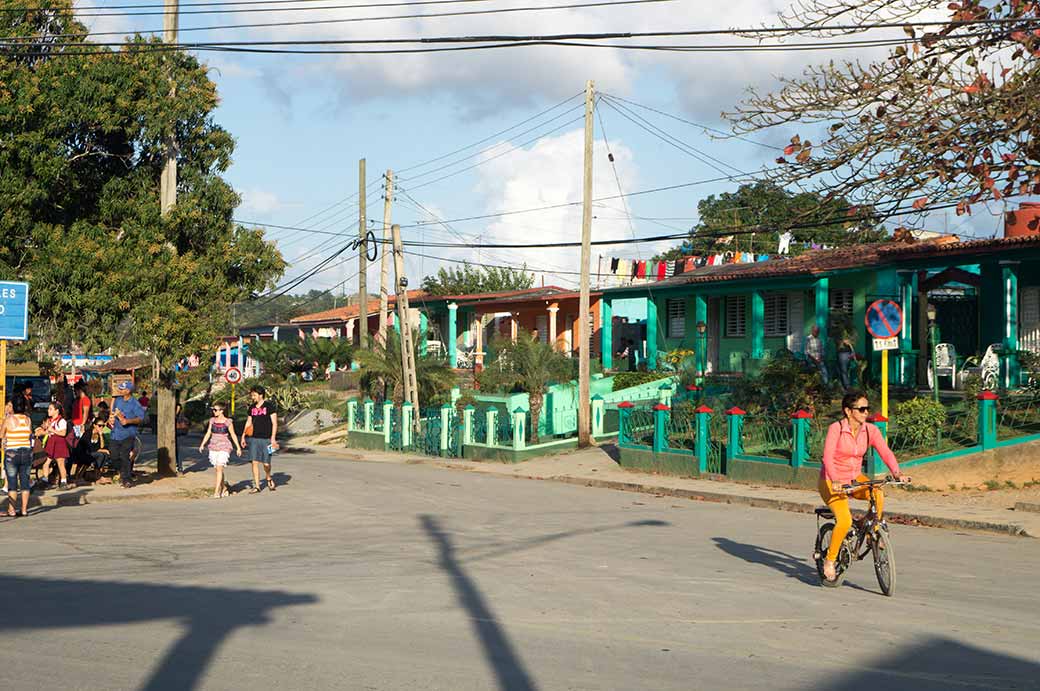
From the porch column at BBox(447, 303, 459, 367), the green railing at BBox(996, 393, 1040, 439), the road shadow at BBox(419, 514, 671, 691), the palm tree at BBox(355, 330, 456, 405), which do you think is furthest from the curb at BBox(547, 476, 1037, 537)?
the porch column at BBox(447, 303, 459, 367)

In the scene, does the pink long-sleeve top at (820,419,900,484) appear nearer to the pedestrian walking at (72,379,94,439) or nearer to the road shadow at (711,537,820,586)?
the road shadow at (711,537,820,586)

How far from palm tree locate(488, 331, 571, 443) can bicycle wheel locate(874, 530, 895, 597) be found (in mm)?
18721

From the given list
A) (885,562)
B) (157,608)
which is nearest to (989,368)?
(885,562)

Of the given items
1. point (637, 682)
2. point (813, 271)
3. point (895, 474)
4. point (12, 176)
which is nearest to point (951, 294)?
point (813, 271)

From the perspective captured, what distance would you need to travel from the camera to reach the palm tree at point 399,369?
34062mm

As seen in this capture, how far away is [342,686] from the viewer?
250 inches

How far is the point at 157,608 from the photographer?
8.64 meters

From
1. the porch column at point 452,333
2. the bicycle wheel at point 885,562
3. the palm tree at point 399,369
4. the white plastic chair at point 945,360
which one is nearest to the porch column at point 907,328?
the white plastic chair at point 945,360

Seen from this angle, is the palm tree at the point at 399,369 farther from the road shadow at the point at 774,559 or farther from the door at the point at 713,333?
the road shadow at the point at 774,559

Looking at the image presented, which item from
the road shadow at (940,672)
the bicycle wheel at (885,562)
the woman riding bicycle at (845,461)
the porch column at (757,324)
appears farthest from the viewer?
the porch column at (757,324)

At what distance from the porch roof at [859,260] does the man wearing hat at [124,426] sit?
46.8 feet

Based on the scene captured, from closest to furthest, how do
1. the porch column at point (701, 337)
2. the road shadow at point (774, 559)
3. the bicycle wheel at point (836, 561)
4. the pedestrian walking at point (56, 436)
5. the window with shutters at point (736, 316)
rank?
the bicycle wheel at point (836, 561), the road shadow at point (774, 559), the pedestrian walking at point (56, 436), the porch column at point (701, 337), the window with shutters at point (736, 316)

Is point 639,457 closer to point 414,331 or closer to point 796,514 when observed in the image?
point 796,514

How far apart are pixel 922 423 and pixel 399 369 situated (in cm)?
1935
